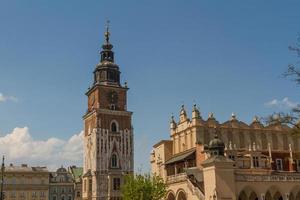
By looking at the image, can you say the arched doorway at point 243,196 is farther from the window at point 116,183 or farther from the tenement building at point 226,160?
the window at point 116,183

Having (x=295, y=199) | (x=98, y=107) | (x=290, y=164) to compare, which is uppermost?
(x=98, y=107)

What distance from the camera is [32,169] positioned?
111438mm

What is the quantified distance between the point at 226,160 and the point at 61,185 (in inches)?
2857

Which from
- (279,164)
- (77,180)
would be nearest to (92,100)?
(77,180)

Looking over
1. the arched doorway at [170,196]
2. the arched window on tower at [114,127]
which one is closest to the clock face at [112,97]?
the arched window on tower at [114,127]

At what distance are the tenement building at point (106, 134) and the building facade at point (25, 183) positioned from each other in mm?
25046

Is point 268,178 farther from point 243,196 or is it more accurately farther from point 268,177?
point 243,196

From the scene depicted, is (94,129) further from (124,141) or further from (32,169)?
(32,169)

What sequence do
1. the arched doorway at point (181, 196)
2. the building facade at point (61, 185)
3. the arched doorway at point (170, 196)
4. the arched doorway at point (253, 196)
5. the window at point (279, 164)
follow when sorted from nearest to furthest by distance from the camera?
the arched doorway at point (253, 196), the arched doorway at point (181, 196), the arched doorway at point (170, 196), the window at point (279, 164), the building facade at point (61, 185)

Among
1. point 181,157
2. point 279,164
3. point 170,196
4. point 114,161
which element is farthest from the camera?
point 114,161

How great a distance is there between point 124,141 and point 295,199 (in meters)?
42.4

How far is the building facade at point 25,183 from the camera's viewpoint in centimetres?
10617

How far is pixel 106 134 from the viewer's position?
86938 millimetres

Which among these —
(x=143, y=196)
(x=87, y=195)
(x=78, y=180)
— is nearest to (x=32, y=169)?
(x=78, y=180)
